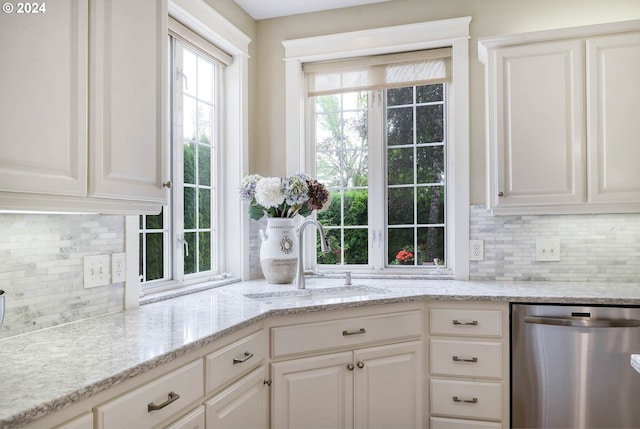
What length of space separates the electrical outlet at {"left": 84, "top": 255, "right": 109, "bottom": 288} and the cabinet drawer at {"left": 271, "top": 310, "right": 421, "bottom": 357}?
0.70m

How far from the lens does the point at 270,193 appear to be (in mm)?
2553

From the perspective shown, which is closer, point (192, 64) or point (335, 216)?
point (192, 64)

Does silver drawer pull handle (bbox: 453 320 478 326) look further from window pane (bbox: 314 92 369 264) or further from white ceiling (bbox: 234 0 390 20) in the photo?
white ceiling (bbox: 234 0 390 20)

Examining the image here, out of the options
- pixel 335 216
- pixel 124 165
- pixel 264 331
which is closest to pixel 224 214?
pixel 335 216

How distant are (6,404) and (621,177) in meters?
2.62

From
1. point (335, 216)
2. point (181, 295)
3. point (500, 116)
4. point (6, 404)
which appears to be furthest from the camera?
point (335, 216)

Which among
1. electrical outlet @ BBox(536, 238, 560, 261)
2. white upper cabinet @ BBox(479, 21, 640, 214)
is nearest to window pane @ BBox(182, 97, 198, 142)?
white upper cabinet @ BBox(479, 21, 640, 214)

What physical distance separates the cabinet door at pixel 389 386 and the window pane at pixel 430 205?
3.06 feet

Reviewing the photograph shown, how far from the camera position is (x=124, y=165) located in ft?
5.05

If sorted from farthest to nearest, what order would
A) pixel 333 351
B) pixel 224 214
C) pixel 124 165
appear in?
pixel 224 214, pixel 333 351, pixel 124 165

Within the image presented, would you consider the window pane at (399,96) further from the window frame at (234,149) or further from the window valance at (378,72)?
the window frame at (234,149)

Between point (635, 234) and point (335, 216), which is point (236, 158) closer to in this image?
point (335, 216)

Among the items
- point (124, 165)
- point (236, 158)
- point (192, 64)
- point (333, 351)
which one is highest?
point (192, 64)

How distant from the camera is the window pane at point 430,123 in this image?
2986mm
